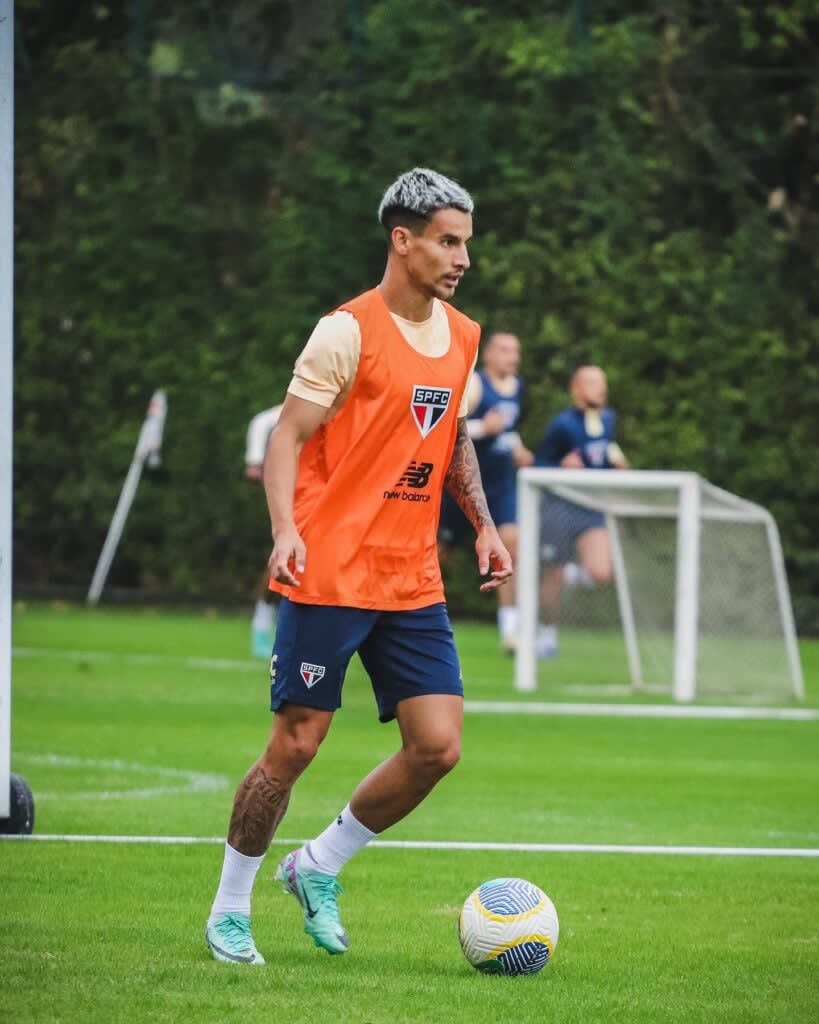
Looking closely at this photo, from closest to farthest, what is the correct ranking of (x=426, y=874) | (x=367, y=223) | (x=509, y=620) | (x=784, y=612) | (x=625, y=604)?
(x=426, y=874)
(x=784, y=612)
(x=625, y=604)
(x=509, y=620)
(x=367, y=223)

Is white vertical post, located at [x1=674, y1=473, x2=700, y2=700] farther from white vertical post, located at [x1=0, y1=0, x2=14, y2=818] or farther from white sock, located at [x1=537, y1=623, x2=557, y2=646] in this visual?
white vertical post, located at [x1=0, y1=0, x2=14, y2=818]

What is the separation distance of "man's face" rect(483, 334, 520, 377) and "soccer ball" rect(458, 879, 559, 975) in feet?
36.7

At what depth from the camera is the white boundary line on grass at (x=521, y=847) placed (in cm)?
823

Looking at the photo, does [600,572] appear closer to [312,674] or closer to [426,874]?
[426,874]

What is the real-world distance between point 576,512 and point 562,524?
5.4 inches

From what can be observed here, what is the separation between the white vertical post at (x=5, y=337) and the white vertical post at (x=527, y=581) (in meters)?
7.65

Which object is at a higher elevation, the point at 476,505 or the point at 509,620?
the point at 476,505


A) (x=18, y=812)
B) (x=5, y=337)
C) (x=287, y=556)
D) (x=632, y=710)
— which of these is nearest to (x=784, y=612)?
(x=632, y=710)

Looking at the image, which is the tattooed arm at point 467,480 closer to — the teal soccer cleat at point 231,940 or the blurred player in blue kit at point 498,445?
the teal soccer cleat at point 231,940

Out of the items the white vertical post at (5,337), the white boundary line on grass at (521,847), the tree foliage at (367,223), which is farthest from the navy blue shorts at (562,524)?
the white vertical post at (5,337)

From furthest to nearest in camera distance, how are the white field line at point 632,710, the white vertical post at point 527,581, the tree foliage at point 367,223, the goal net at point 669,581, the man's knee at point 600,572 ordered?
the tree foliage at point 367,223 < the man's knee at point 600,572 < the white vertical post at point 527,581 < the goal net at point 669,581 < the white field line at point 632,710

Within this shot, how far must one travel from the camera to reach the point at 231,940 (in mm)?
6059

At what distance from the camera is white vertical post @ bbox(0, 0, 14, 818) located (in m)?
7.34

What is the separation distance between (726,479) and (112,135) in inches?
308
